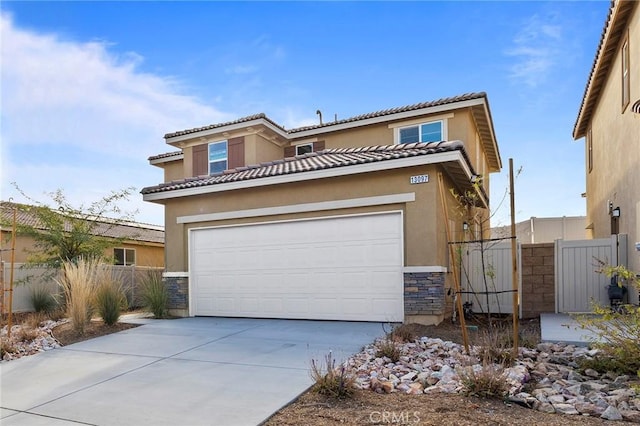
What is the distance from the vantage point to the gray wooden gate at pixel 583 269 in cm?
944

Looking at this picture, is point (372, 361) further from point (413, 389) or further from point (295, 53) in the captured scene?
point (295, 53)

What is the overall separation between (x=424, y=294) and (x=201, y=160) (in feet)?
33.9

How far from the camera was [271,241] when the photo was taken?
11.0 meters

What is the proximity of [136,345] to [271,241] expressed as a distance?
4.10m

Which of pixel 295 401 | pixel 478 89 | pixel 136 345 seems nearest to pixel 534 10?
pixel 478 89

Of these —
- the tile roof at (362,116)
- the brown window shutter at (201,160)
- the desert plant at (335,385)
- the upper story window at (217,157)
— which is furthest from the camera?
the brown window shutter at (201,160)

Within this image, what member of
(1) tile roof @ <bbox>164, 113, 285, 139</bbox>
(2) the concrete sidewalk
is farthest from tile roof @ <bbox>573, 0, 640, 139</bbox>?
(1) tile roof @ <bbox>164, 113, 285, 139</bbox>

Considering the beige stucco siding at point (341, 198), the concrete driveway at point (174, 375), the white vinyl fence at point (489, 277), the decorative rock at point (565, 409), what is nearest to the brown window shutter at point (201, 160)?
the beige stucco siding at point (341, 198)

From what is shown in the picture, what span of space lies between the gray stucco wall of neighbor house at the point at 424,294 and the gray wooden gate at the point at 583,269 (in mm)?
2875

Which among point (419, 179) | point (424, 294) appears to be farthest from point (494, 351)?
point (419, 179)

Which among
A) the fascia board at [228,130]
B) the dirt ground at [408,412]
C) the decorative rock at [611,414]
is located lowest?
the dirt ground at [408,412]

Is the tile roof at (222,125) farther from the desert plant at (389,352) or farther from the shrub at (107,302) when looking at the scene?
the desert plant at (389,352)

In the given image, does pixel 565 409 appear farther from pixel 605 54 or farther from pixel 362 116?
pixel 362 116

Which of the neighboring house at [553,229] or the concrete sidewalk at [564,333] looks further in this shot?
the neighboring house at [553,229]
